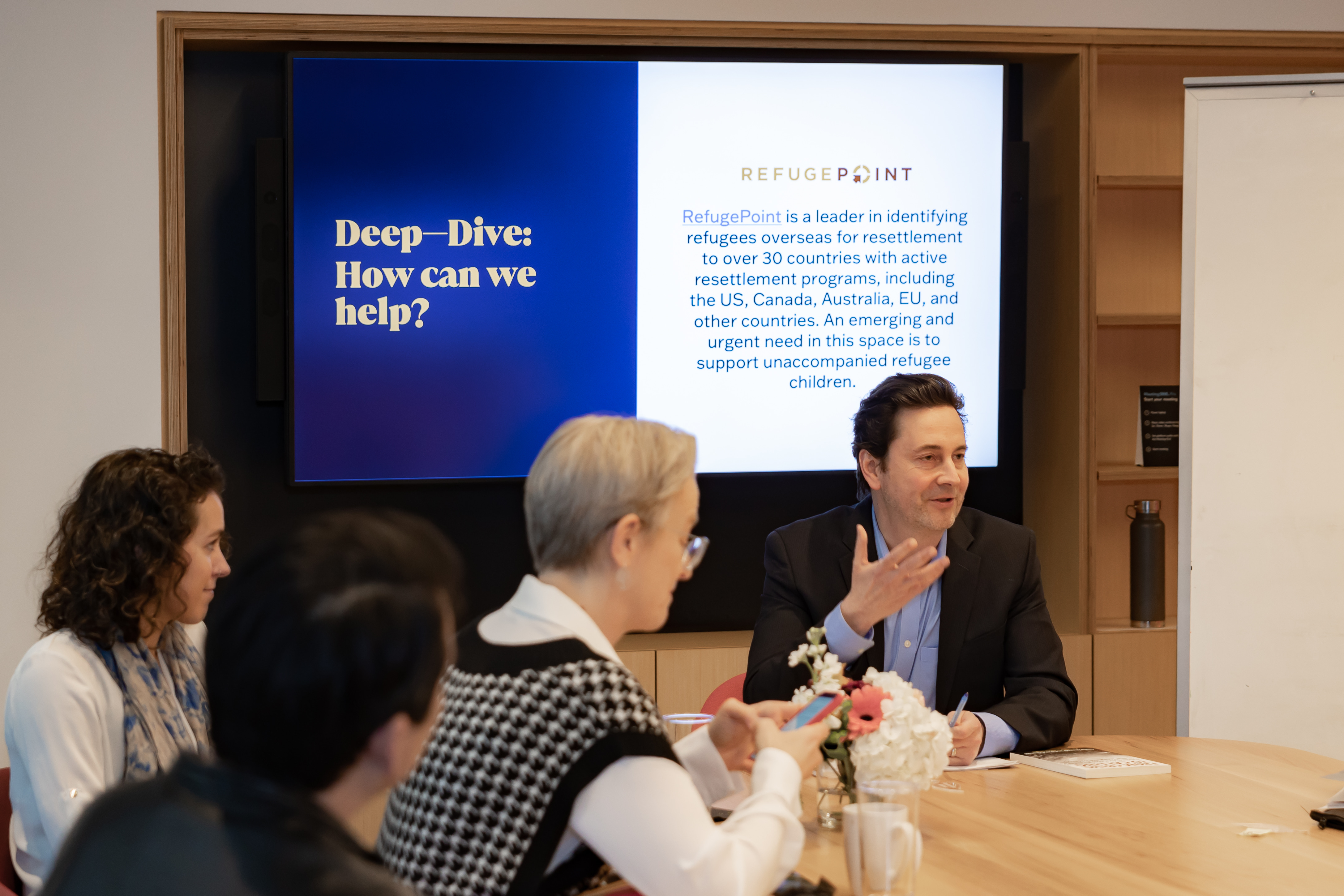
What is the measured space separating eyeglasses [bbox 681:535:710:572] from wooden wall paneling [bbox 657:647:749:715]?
7.05 feet

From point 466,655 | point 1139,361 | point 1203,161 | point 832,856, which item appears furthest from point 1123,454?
point 466,655

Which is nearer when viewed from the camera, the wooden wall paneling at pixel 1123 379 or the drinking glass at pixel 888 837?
the drinking glass at pixel 888 837

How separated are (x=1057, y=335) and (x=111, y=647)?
10.5 ft

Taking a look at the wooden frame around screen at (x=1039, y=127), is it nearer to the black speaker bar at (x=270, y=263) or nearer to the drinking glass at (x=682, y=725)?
the black speaker bar at (x=270, y=263)

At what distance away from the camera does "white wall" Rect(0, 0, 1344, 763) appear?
354 centimetres

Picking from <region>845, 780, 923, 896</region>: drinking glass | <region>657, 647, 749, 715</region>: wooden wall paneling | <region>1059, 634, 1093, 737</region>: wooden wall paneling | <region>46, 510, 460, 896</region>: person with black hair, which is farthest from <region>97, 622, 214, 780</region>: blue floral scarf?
<region>1059, 634, 1093, 737</region>: wooden wall paneling

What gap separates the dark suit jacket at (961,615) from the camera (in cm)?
253

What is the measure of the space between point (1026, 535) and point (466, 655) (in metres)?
1.71

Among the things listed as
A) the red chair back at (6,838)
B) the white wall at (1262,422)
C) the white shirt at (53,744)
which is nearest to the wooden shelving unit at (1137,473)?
the white wall at (1262,422)

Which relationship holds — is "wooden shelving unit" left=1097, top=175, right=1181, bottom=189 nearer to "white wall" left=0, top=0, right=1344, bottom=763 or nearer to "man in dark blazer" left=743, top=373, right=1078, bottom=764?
"man in dark blazer" left=743, top=373, right=1078, bottom=764

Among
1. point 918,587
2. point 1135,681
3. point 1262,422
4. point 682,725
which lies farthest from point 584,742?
point 1135,681

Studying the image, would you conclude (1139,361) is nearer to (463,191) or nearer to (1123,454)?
(1123,454)

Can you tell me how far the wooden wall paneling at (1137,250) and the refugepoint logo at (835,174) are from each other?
0.81 meters

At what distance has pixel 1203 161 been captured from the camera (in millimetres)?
3625
